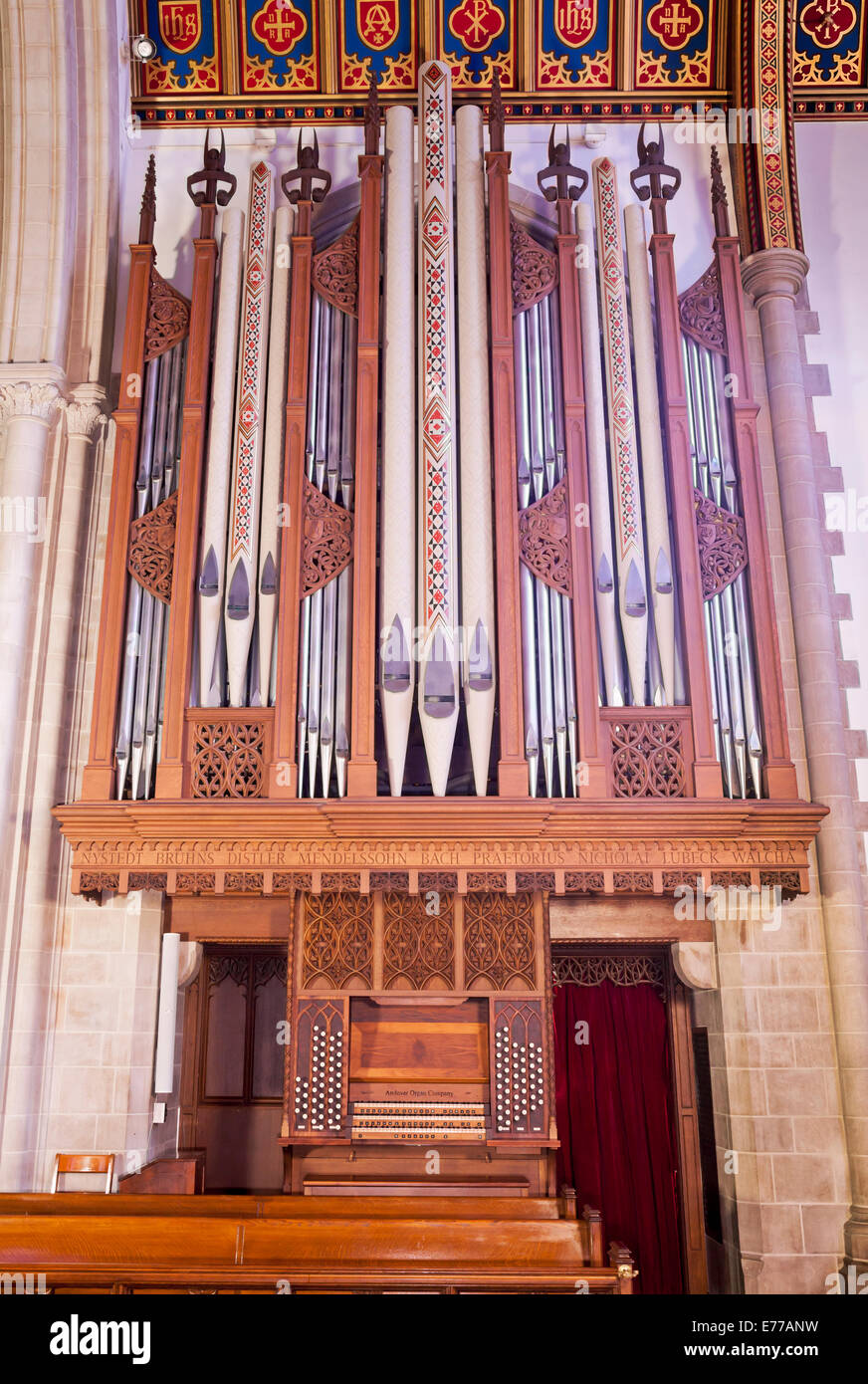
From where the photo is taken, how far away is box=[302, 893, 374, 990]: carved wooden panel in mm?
7441

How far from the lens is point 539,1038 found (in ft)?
23.9

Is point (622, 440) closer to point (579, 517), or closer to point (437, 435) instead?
point (579, 517)

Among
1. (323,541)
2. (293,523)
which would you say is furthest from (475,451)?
(293,523)

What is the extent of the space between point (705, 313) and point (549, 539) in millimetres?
2167

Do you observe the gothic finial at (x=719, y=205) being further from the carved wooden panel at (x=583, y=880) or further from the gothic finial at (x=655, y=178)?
the carved wooden panel at (x=583, y=880)

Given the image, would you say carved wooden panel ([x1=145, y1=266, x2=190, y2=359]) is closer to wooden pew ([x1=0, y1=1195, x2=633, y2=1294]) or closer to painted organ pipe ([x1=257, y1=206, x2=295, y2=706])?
painted organ pipe ([x1=257, y1=206, x2=295, y2=706])

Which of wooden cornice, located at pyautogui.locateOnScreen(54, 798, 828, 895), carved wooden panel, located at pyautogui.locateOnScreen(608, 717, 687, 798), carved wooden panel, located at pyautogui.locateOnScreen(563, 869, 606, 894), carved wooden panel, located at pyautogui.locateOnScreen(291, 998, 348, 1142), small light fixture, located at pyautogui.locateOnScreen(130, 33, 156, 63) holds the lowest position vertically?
carved wooden panel, located at pyautogui.locateOnScreen(291, 998, 348, 1142)

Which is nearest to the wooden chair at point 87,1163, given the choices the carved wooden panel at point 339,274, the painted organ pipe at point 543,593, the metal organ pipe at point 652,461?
the painted organ pipe at point 543,593

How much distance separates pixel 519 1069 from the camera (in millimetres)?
7258

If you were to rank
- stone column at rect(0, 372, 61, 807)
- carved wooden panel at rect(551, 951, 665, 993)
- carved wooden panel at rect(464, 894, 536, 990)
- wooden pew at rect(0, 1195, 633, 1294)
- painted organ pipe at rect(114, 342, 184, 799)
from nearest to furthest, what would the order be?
wooden pew at rect(0, 1195, 633, 1294) → painted organ pipe at rect(114, 342, 184, 799) → carved wooden panel at rect(464, 894, 536, 990) → stone column at rect(0, 372, 61, 807) → carved wooden panel at rect(551, 951, 665, 993)

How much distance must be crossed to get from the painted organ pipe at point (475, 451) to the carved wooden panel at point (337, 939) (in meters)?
1.29

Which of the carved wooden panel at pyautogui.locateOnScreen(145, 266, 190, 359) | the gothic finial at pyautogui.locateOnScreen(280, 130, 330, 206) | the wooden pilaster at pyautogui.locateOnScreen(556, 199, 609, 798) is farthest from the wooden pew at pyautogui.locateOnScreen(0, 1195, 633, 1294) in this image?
the gothic finial at pyautogui.locateOnScreen(280, 130, 330, 206)

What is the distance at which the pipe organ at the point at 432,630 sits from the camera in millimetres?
6973

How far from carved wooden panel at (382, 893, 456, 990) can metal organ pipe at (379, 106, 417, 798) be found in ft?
3.00
